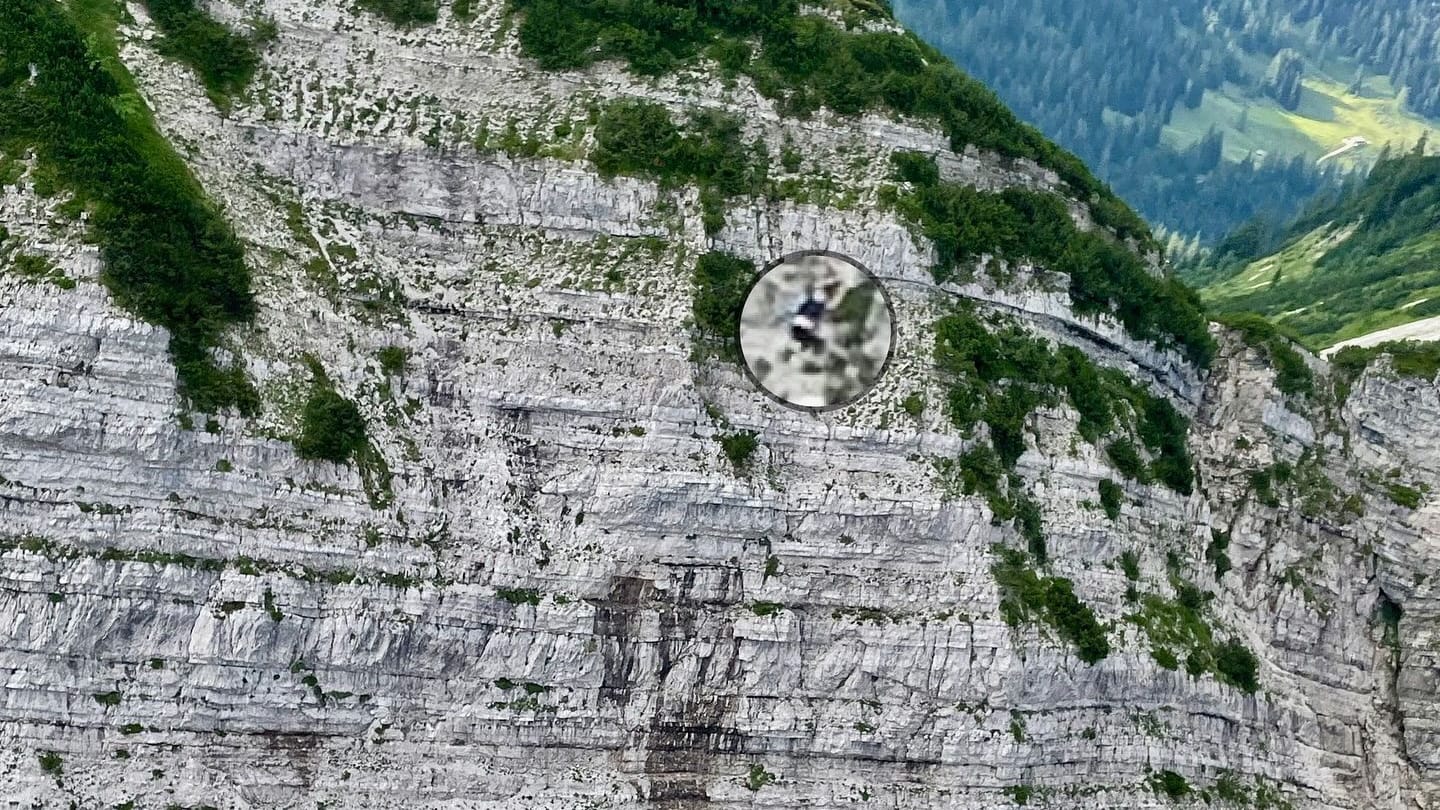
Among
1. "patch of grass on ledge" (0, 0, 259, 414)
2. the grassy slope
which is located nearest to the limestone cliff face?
"patch of grass on ledge" (0, 0, 259, 414)

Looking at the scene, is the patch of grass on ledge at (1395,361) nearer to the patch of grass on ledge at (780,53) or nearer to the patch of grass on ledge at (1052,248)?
the patch of grass on ledge at (1052,248)

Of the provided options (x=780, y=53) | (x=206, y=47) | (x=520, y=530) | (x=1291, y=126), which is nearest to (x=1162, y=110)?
(x=1291, y=126)

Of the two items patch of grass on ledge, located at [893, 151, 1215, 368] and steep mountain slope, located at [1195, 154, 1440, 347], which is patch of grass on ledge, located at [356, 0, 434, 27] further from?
steep mountain slope, located at [1195, 154, 1440, 347]

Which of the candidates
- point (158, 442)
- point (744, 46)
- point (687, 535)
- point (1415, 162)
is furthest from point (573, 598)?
point (1415, 162)

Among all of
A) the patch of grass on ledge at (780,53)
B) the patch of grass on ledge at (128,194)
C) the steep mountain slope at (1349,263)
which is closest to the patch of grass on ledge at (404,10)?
the patch of grass on ledge at (780,53)

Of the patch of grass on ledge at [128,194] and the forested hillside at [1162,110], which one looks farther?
the forested hillside at [1162,110]
